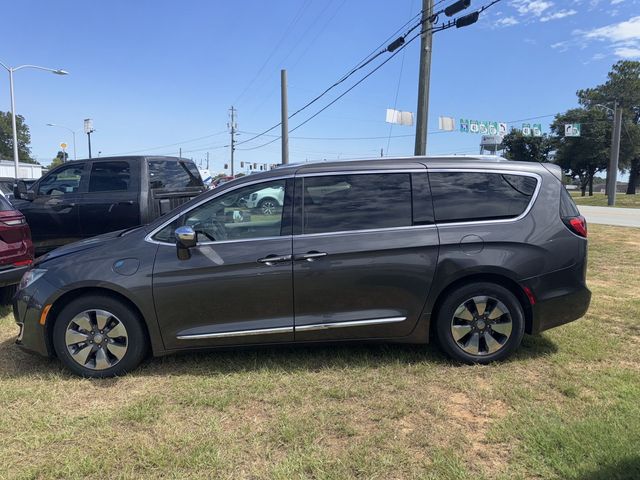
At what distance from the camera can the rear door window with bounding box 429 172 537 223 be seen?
4.01 metres

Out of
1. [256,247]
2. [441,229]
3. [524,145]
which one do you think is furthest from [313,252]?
[524,145]

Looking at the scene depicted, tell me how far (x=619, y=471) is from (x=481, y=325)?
154 cm

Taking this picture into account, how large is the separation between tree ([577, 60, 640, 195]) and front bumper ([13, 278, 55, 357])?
202ft

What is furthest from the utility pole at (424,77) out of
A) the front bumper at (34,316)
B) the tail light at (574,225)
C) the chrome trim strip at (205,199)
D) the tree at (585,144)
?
the tree at (585,144)

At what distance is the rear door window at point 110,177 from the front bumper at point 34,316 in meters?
3.49

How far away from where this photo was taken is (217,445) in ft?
9.64

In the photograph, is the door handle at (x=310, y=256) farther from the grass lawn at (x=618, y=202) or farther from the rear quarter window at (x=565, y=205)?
the grass lawn at (x=618, y=202)

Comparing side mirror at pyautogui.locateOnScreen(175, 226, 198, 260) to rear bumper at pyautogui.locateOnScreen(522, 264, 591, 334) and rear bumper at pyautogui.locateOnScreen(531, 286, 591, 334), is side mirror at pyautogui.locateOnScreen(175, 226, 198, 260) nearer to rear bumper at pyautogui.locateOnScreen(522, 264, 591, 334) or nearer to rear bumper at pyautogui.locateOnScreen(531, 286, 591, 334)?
rear bumper at pyautogui.locateOnScreen(522, 264, 591, 334)

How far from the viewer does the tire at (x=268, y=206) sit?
3.81 meters

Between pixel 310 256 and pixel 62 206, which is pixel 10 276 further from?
pixel 310 256

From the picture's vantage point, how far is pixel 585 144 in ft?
180

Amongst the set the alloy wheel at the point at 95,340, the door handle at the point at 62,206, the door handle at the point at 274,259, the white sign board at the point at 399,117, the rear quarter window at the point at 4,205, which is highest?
the white sign board at the point at 399,117

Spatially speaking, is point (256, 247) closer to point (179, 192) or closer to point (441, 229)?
point (441, 229)

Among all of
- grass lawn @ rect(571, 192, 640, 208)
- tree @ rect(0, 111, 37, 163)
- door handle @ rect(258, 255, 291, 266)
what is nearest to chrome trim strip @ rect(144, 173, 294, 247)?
door handle @ rect(258, 255, 291, 266)
